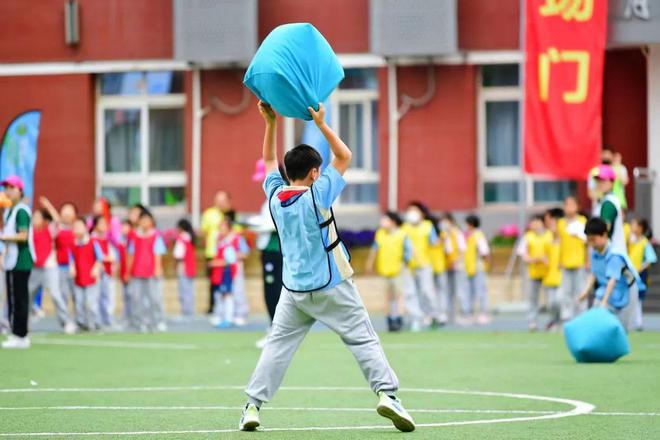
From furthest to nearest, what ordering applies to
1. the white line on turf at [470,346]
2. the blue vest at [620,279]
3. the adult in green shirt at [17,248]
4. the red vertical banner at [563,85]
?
the red vertical banner at [563,85] < the white line on turf at [470,346] < the adult in green shirt at [17,248] < the blue vest at [620,279]

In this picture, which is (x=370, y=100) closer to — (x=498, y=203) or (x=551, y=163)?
(x=498, y=203)

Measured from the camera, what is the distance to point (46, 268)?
22.9 metres

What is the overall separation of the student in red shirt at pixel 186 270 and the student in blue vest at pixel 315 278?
1729cm

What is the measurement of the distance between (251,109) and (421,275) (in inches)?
312


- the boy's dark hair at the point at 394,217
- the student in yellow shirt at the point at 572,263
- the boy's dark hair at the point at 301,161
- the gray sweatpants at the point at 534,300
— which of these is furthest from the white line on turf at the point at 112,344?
the boy's dark hair at the point at 301,161

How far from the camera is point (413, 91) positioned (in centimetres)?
3050

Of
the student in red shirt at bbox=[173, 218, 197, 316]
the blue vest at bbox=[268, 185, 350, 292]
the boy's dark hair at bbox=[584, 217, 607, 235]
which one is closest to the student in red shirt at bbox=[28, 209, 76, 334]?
the student in red shirt at bbox=[173, 218, 197, 316]

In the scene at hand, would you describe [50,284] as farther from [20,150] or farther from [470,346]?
[470,346]

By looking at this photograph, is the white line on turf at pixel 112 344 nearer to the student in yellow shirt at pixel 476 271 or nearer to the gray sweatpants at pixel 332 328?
the student in yellow shirt at pixel 476 271

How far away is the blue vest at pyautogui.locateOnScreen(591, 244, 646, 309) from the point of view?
51.5 feet

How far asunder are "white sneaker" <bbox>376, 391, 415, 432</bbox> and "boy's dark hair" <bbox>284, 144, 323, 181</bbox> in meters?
1.44

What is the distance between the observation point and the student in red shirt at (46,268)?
22766mm

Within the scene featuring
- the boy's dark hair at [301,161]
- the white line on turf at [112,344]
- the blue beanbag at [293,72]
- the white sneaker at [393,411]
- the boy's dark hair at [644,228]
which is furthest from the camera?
the boy's dark hair at [644,228]

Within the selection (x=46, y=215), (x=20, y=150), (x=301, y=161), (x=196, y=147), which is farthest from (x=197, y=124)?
(x=301, y=161)
